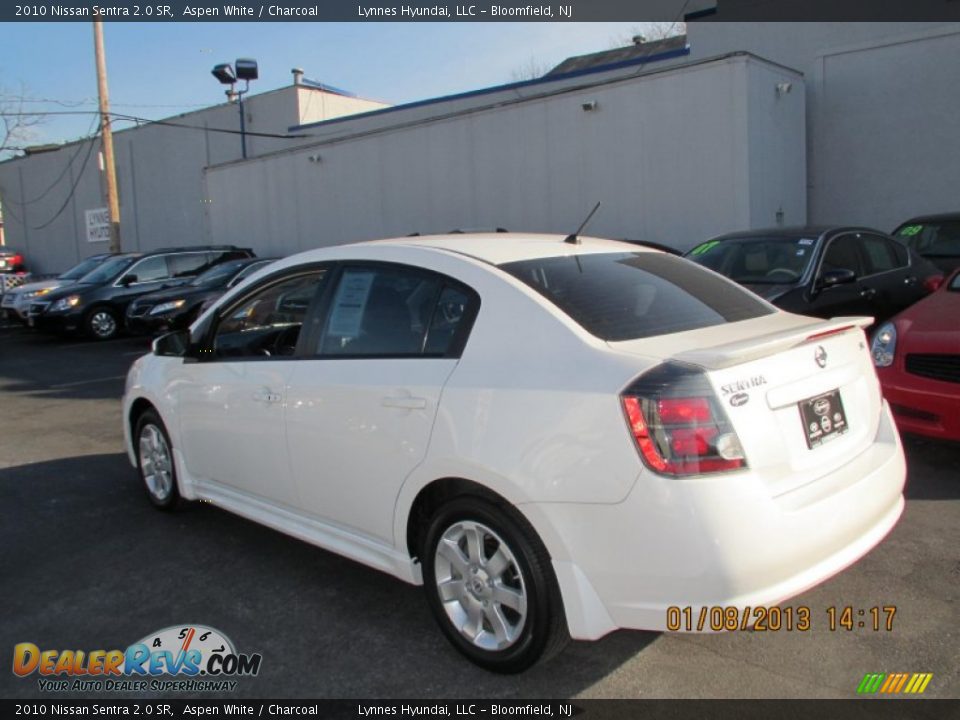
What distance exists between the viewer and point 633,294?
10.8ft

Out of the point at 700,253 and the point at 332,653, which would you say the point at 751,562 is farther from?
the point at 700,253

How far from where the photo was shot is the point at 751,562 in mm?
2504

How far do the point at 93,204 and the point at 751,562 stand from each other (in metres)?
33.8

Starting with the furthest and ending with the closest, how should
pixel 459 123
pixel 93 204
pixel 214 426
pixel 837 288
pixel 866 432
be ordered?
pixel 93 204
pixel 459 123
pixel 837 288
pixel 214 426
pixel 866 432

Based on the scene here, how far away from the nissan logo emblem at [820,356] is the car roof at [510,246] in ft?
3.55

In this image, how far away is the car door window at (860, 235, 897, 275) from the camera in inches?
306

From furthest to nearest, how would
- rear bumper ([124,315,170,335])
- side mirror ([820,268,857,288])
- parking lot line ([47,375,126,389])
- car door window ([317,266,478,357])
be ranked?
rear bumper ([124,315,170,335]), parking lot line ([47,375,126,389]), side mirror ([820,268,857,288]), car door window ([317,266,478,357])

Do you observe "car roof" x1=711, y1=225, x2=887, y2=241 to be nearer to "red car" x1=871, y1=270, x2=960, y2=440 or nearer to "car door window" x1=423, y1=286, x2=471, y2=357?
"red car" x1=871, y1=270, x2=960, y2=440

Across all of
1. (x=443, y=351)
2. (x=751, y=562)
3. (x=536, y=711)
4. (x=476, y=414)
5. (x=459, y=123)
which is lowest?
(x=536, y=711)

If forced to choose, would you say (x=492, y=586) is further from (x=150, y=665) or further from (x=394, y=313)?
(x=150, y=665)

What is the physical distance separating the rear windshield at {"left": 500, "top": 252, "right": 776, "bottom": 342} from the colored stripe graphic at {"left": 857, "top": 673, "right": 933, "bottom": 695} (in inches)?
55.5

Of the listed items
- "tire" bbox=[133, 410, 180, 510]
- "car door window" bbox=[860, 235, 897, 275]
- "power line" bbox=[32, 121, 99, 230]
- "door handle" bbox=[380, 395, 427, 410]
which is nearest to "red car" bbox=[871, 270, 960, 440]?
"car door window" bbox=[860, 235, 897, 275]

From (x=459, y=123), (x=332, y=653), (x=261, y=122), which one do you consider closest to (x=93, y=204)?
(x=261, y=122)

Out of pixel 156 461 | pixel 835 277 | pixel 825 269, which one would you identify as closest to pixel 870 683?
pixel 156 461
